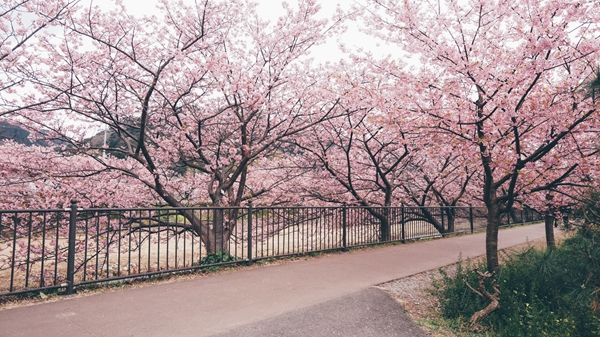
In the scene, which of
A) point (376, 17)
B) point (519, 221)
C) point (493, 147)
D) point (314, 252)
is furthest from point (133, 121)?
point (519, 221)

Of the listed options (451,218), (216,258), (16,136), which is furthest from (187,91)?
(451,218)

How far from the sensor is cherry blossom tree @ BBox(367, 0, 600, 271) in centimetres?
486

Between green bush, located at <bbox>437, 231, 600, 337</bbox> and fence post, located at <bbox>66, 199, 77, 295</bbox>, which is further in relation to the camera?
fence post, located at <bbox>66, 199, 77, 295</bbox>

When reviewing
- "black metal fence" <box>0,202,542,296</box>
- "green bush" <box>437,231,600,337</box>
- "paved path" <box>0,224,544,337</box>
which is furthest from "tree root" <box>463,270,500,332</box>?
"black metal fence" <box>0,202,542,296</box>

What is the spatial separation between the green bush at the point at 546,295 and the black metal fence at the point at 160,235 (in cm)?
329

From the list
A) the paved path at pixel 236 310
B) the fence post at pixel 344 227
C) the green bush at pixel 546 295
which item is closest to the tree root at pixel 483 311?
the green bush at pixel 546 295

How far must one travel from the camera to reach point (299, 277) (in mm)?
5449

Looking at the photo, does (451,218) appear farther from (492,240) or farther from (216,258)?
(216,258)

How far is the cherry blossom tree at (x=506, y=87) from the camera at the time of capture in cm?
486

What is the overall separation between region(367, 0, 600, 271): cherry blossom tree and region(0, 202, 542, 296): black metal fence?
133 inches

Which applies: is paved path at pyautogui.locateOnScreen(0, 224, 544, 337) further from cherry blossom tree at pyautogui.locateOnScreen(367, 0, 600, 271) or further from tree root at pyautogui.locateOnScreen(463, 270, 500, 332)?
cherry blossom tree at pyautogui.locateOnScreen(367, 0, 600, 271)

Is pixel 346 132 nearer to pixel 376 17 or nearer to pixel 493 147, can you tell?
pixel 376 17

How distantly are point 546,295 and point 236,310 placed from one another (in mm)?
3744

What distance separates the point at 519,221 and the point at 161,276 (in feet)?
65.3
